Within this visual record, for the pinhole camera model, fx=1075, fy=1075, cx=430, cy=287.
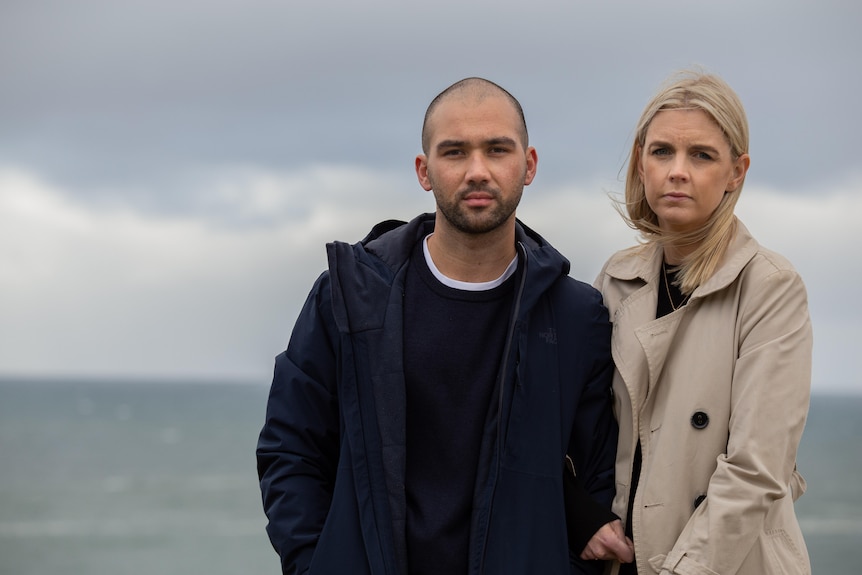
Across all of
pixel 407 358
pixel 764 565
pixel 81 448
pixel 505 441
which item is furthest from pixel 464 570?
pixel 81 448

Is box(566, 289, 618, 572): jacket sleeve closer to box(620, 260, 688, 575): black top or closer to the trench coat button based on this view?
box(620, 260, 688, 575): black top

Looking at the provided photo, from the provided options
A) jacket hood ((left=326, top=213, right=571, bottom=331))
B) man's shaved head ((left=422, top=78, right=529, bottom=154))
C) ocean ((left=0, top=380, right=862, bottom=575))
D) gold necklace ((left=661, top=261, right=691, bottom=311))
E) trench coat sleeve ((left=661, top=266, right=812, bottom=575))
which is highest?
man's shaved head ((left=422, top=78, right=529, bottom=154))

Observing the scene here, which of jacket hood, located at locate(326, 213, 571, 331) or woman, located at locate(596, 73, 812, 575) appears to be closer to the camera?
woman, located at locate(596, 73, 812, 575)

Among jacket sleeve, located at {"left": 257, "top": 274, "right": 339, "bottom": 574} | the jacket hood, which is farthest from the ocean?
the jacket hood

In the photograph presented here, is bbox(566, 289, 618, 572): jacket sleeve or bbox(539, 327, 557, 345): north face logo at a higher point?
bbox(539, 327, 557, 345): north face logo

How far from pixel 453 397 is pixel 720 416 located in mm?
894

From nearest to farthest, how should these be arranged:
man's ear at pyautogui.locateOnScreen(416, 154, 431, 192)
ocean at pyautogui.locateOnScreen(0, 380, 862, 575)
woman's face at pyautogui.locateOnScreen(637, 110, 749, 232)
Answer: woman's face at pyautogui.locateOnScreen(637, 110, 749, 232) → man's ear at pyautogui.locateOnScreen(416, 154, 431, 192) → ocean at pyautogui.locateOnScreen(0, 380, 862, 575)

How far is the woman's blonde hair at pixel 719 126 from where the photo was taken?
3.63 m

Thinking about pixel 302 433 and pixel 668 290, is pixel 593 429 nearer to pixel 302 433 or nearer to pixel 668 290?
pixel 668 290

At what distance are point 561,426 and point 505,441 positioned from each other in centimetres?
23

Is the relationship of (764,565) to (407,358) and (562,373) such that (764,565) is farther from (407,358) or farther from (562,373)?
(407,358)

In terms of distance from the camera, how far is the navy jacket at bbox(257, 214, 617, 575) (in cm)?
358

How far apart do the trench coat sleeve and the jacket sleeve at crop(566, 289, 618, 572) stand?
39cm

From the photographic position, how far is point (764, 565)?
3.47 metres
